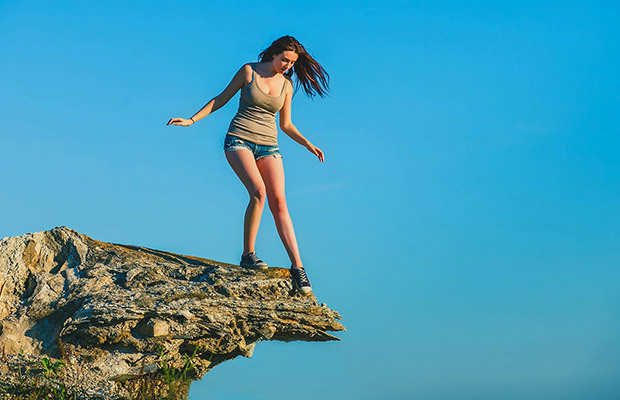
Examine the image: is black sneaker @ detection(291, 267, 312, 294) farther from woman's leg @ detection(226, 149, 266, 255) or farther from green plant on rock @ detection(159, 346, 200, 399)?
green plant on rock @ detection(159, 346, 200, 399)

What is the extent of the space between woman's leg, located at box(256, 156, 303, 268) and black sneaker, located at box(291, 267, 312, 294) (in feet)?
0.23

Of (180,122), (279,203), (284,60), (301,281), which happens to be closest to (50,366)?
(301,281)

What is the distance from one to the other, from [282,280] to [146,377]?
6.55ft

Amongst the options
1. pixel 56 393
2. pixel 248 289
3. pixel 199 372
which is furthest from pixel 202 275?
pixel 56 393

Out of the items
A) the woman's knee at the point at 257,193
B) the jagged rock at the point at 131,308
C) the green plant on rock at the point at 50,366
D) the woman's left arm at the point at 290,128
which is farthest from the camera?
the woman's left arm at the point at 290,128

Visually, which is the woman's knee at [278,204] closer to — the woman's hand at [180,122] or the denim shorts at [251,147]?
the denim shorts at [251,147]

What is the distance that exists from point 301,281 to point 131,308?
2.12 m

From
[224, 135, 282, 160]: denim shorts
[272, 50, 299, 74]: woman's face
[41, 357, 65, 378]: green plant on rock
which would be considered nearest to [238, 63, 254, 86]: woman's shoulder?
[272, 50, 299, 74]: woman's face

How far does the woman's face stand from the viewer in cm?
801

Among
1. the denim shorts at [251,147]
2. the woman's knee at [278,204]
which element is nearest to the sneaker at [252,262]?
the woman's knee at [278,204]

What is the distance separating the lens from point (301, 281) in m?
7.80

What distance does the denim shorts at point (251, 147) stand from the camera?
25.7 ft

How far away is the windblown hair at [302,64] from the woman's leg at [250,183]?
1.41m

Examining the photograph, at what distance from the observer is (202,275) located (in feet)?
25.7
